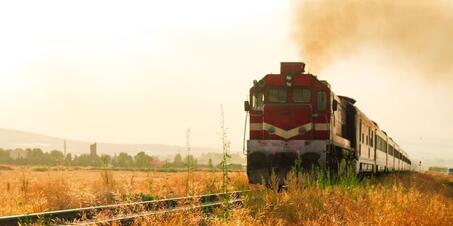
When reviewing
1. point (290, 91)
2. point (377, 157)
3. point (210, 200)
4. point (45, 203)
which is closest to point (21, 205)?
point (45, 203)

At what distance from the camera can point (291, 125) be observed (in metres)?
16.9

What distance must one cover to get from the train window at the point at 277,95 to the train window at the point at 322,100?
101cm

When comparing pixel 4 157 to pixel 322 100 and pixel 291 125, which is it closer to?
pixel 291 125

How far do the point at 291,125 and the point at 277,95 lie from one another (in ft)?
3.50

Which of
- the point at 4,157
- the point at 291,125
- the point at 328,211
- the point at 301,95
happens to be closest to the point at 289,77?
the point at 301,95

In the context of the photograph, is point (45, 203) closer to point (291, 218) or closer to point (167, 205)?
point (167, 205)

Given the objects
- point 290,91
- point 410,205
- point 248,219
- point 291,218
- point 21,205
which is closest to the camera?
point 248,219

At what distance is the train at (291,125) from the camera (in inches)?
642

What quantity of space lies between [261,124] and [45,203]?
692 centimetres

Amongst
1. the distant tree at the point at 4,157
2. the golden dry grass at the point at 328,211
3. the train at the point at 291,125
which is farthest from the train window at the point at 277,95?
the distant tree at the point at 4,157

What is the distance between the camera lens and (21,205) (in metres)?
11.7

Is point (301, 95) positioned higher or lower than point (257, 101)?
higher

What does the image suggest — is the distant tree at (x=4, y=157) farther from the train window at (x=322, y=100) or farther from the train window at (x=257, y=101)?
the train window at (x=322, y=100)

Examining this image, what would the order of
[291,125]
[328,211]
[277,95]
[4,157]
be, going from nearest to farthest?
[328,211]
[291,125]
[277,95]
[4,157]
